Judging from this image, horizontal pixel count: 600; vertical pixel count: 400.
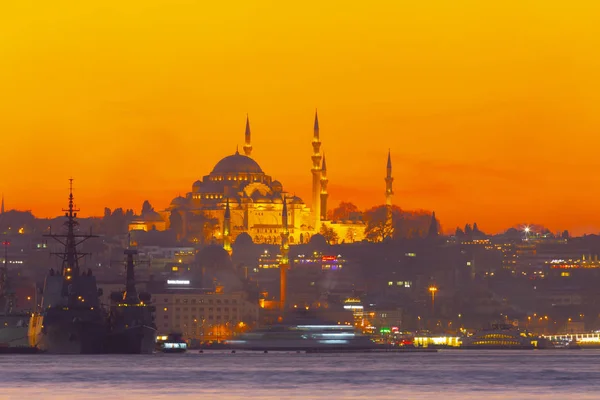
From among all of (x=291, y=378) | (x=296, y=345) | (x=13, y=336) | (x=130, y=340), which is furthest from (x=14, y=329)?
(x=291, y=378)

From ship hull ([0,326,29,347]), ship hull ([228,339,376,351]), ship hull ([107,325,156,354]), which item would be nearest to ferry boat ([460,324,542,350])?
ship hull ([228,339,376,351])

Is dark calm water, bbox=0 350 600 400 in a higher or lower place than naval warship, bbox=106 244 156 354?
lower

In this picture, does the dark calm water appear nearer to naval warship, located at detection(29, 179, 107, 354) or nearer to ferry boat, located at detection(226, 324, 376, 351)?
naval warship, located at detection(29, 179, 107, 354)

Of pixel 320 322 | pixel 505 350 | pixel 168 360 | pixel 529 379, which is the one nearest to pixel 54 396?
pixel 529 379

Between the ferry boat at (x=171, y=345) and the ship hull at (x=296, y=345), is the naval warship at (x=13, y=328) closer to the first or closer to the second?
the ferry boat at (x=171, y=345)

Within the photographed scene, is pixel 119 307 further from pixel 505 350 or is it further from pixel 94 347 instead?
pixel 505 350

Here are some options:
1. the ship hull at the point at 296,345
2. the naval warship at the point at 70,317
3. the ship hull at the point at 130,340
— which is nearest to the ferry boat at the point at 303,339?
the ship hull at the point at 296,345

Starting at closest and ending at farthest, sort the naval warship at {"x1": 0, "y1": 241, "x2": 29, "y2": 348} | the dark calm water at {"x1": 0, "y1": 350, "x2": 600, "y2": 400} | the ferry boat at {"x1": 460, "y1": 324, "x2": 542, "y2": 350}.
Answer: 1. the dark calm water at {"x1": 0, "y1": 350, "x2": 600, "y2": 400}
2. the naval warship at {"x1": 0, "y1": 241, "x2": 29, "y2": 348}
3. the ferry boat at {"x1": 460, "y1": 324, "x2": 542, "y2": 350}
